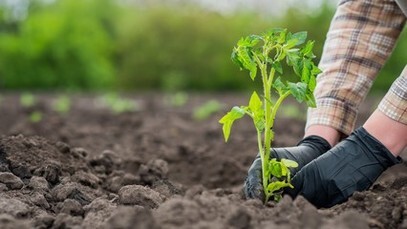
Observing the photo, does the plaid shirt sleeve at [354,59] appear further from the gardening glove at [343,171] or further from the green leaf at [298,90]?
the green leaf at [298,90]

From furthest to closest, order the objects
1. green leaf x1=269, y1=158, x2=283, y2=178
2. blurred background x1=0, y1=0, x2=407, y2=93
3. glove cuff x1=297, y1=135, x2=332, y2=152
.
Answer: blurred background x1=0, y1=0, x2=407, y2=93
glove cuff x1=297, y1=135, x2=332, y2=152
green leaf x1=269, y1=158, x2=283, y2=178

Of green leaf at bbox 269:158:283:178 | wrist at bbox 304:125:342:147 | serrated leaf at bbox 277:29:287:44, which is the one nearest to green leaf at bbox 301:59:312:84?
serrated leaf at bbox 277:29:287:44

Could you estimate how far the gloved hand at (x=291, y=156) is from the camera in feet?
9.60

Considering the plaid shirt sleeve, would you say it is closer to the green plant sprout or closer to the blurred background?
the green plant sprout

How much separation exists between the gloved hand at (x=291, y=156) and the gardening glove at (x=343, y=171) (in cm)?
13

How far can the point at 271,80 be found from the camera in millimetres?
2861

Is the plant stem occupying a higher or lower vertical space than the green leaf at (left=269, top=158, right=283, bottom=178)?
higher

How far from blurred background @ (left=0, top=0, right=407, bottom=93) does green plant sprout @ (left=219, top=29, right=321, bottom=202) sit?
17788 millimetres

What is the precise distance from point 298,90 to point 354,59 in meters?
0.87

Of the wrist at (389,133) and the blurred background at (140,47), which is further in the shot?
the blurred background at (140,47)

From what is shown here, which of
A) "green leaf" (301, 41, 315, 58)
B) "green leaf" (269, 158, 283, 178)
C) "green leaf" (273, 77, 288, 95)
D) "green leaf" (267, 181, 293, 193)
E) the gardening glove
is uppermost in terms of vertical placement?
"green leaf" (301, 41, 315, 58)

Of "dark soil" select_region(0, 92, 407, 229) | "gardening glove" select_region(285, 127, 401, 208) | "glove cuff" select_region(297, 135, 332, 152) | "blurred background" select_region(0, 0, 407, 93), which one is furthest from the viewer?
"blurred background" select_region(0, 0, 407, 93)

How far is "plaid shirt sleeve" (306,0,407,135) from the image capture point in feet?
11.4

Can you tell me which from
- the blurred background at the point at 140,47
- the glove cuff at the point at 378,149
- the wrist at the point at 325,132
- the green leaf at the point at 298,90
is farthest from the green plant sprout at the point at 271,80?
the blurred background at the point at 140,47
